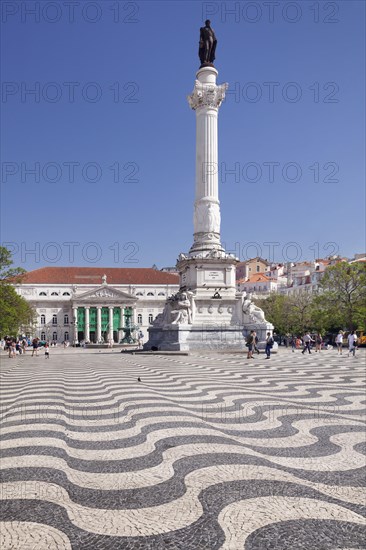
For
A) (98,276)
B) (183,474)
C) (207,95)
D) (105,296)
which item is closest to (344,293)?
(207,95)

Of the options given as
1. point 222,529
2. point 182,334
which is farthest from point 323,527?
point 182,334

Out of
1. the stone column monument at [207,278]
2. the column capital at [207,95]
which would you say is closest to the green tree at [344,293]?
the stone column monument at [207,278]

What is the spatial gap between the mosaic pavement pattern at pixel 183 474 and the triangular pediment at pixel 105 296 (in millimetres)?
82196

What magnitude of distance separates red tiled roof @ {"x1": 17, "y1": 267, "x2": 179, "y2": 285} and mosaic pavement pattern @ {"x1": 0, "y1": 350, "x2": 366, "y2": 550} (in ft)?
287

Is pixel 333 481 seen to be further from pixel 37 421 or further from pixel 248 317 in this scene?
pixel 248 317

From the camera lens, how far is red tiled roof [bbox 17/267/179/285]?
9275cm

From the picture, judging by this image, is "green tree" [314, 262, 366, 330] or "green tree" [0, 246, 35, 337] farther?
"green tree" [314, 262, 366, 330]

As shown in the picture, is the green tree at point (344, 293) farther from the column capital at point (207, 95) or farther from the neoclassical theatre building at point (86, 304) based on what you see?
the neoclassical theatre building at point (86, 304)

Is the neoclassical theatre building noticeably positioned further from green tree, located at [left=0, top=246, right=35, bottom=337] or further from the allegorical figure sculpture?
the allegorical figure sculpture

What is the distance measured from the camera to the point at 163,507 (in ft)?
10.7

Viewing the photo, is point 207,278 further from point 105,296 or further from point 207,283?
point 105,296

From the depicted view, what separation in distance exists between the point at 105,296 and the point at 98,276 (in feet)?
24.0

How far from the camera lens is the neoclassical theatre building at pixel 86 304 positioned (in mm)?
89000

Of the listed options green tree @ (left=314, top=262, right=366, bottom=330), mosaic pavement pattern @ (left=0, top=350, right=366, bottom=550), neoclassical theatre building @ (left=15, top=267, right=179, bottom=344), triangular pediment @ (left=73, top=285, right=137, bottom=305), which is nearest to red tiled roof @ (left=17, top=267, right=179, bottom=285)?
neoclassical theatre building @ (left=15, top=267, right=179, bottom=344)
